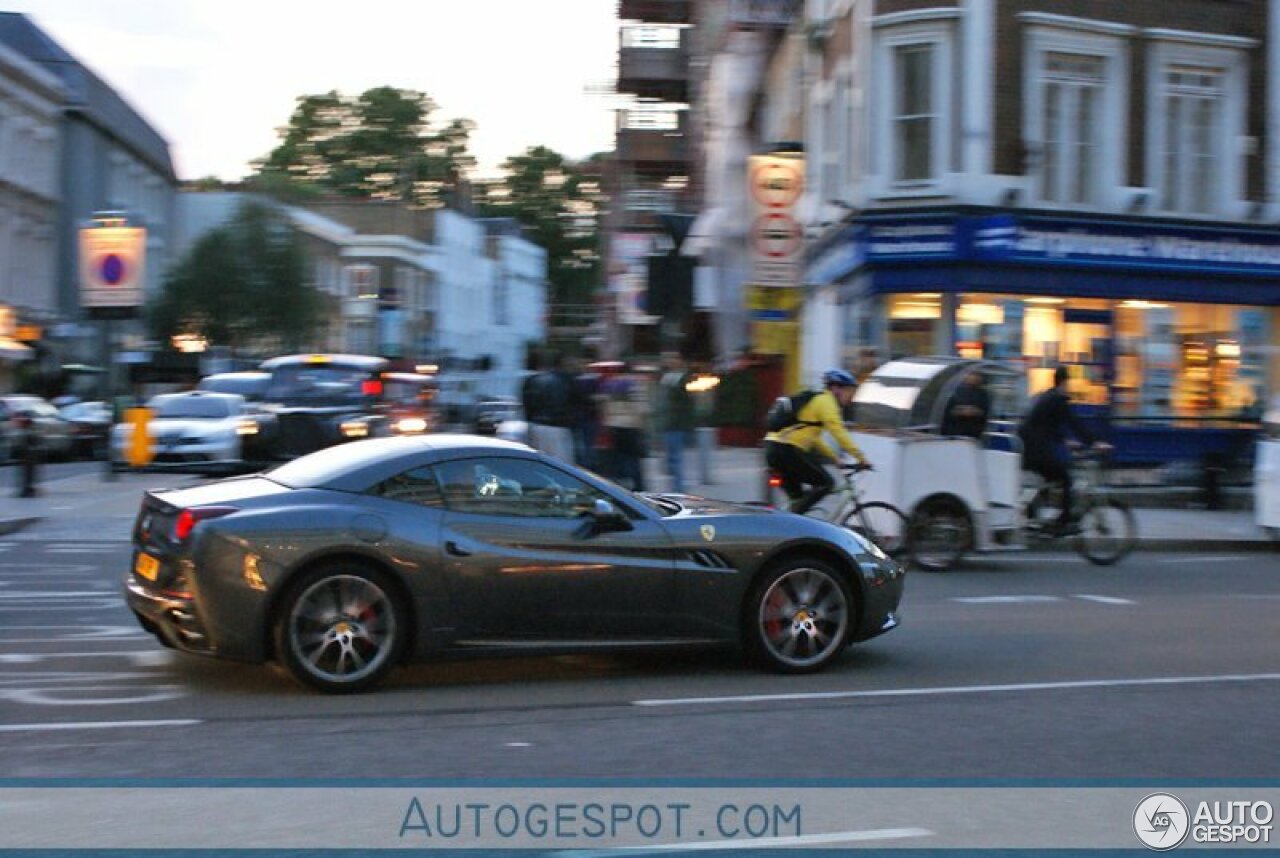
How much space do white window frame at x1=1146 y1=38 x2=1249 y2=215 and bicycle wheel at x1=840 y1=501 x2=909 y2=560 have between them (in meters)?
12.6

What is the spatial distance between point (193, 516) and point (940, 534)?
8141 millimetres

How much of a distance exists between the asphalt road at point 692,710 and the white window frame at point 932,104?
1342cm

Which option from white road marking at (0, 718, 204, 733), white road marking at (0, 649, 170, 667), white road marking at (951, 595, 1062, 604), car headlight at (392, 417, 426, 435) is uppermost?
car headlight at (392, 417, 426, 435)

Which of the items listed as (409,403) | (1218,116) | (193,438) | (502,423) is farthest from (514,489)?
(1218,116)

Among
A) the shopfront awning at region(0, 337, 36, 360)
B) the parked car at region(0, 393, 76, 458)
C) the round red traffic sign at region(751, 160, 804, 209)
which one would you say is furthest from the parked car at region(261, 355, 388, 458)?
the shopfront awning at region(0, 337, 36, 360)

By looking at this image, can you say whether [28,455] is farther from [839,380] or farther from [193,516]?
[193,516]

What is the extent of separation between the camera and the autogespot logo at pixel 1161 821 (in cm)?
598

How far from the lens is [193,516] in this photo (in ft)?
27.9

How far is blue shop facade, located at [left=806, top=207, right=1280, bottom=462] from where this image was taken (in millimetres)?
24359

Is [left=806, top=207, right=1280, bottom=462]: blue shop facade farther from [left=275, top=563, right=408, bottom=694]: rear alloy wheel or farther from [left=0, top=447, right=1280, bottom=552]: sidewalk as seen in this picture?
[left=275, top=563, right=408, bottom=694]: rear alloy wheel

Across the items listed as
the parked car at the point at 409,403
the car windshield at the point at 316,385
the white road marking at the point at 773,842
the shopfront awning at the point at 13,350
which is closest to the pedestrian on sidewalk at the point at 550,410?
the parked car at the point at 409,403

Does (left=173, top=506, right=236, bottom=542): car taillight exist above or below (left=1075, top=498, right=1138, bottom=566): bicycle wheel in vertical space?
above

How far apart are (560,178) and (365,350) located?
37612mm

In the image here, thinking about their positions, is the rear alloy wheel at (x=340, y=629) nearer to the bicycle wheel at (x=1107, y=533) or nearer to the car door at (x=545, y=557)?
the car door at (x=545, y=557)
